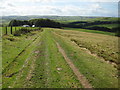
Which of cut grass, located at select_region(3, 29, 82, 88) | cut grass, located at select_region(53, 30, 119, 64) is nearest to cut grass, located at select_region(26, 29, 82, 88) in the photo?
cut grass, located at select_region(3, 29, 82, 88)

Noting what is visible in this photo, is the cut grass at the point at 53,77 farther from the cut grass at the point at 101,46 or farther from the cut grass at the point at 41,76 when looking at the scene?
the cut grass at the point at 101,46

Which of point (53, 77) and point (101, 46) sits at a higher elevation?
point (101, 46)

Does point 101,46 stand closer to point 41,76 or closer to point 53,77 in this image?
point 53,77

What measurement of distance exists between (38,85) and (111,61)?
591 inches

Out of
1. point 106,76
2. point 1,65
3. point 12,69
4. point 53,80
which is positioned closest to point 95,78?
point 106,76

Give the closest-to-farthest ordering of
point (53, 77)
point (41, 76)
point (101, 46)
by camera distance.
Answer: point (53, 77)
point (41, 76)
point (101, 46)

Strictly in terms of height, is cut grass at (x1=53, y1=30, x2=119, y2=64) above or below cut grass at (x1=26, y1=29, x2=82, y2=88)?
above

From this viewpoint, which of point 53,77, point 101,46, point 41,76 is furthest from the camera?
point 101,46

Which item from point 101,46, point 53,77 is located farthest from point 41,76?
point 101,46

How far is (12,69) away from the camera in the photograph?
16.6m

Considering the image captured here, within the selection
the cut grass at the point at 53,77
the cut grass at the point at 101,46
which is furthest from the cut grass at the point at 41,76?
the cut grass at the point at 101,46

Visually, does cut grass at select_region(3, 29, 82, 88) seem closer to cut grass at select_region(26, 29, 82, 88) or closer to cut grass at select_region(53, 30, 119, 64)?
cut grass at select_region(26, 29, 82, 88)

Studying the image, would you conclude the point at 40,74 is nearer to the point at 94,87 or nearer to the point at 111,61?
the point at 94,87

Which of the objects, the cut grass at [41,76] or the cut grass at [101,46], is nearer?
the cut grass at [41,76]
